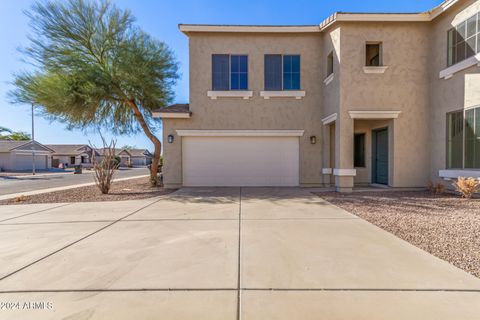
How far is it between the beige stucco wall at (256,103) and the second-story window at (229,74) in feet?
0.83

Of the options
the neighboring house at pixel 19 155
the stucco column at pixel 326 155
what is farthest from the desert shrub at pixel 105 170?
the neighboring house at pixel 19 155

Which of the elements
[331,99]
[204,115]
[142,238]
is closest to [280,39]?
[331,99]

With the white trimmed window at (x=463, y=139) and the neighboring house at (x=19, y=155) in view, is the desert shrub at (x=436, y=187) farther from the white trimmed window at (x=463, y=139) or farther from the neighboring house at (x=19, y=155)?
the neighboring house at (x=19, y=155)

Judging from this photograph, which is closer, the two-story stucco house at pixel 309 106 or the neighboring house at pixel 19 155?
the two-story stucco house at pixel 309 106

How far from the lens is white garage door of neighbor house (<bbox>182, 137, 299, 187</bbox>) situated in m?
10.5

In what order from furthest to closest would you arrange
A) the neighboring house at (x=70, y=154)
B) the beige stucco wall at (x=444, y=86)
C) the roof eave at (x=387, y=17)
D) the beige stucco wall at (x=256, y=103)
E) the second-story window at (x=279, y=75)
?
1. the neighboring house at (x=70, y=154)
2. the second-story window at (x=279, y=75)
3. the beige stucco wall at (x=256, y=103)
4. the roof eave at (x=387, y=17)
5. the beige stucco wall at (x=444, y=86)

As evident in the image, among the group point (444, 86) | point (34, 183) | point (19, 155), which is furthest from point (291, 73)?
point (19, 155)

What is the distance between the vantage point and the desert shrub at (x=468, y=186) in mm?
6965

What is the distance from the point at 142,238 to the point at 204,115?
7.26m

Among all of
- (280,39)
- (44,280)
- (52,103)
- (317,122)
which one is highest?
(280,39)

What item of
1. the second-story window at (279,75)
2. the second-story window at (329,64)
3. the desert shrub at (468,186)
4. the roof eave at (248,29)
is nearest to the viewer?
the desert shrub at (468,186)

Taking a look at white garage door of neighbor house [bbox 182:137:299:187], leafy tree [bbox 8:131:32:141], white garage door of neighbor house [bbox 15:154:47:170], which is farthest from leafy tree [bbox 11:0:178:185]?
leafy tree [bbox 8:131:32:141]

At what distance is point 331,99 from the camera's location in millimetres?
9461

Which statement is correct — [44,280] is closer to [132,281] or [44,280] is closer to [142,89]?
[132,281]
